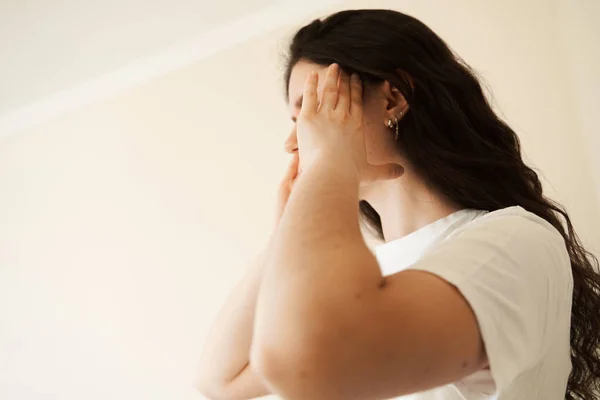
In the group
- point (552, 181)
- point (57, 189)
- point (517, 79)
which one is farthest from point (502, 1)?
point (57, 189)

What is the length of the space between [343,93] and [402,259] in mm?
284

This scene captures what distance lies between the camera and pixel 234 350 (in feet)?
2.86

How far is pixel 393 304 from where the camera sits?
0.45 meters

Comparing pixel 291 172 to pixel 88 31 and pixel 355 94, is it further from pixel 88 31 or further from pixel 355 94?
pixel 88 31

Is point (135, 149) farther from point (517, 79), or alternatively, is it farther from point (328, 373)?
point (328, 373)

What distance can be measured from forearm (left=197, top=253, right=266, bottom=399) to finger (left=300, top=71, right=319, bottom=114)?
11.2 inches

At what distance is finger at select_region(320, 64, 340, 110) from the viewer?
0.70 m

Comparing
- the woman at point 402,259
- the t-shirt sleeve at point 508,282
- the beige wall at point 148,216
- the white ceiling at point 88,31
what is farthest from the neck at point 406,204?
the white ceiling at point 88,31

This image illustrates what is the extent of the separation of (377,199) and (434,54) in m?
0.24

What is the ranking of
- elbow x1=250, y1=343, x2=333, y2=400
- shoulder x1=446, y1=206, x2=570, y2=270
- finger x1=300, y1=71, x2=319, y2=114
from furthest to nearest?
finger x1=300, y1=71, x2=319, y2=114 < shoulder x1=446, y1=206, x2=570, y2=270 < elbow x1=250, y1=343, x2=333, y2=400

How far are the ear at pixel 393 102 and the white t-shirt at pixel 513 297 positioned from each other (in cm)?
21

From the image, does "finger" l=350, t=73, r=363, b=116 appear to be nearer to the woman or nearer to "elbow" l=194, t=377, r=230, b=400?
the woman

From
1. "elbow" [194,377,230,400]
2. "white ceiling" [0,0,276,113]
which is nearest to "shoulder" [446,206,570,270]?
"elbow" [194,377,230,400]

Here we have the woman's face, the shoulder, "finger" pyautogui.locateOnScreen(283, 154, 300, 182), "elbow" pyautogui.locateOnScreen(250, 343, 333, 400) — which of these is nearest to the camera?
"elbow" pyautogui.locateOnScreen(250, 343, 333, 400)
